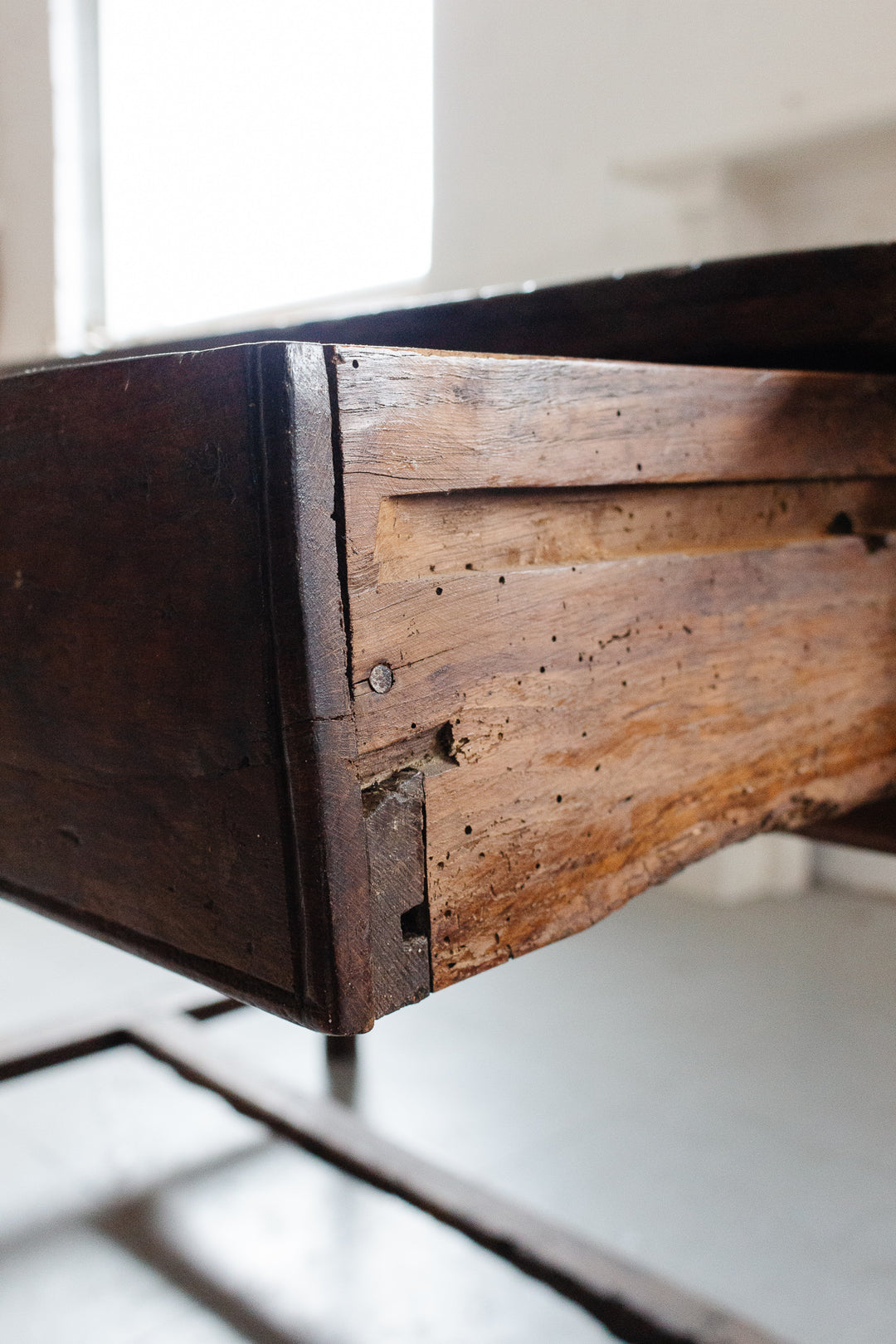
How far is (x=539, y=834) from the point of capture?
0.67 metres

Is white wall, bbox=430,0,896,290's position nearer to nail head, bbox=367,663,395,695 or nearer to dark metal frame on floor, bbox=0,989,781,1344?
dark metal frame on floor, bbox=0,989,781,1344

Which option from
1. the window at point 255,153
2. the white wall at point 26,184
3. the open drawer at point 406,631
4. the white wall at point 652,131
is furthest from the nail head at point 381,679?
the white wall at point 26,184

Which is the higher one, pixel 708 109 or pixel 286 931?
pixel 708 109

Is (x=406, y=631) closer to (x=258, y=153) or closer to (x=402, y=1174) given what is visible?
(x=402, y=1174)

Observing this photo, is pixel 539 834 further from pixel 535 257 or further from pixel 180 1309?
pixel 535 257

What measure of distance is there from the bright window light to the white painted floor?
2.10 meters

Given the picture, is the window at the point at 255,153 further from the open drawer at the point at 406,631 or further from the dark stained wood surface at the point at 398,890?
the dark stained wood surface at the point at 398,890

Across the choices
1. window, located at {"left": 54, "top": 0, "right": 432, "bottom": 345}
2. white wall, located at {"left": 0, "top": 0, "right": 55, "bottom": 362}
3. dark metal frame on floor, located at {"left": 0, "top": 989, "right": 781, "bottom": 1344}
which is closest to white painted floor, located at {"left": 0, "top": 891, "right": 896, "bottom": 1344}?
dark metal frame on floor, located at {"left": 0, "top": 989, "right": 781, "bottom": 1344}

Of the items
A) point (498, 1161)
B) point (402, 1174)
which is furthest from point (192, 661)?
point (498, 1161)

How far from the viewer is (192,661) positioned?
1.89 ft

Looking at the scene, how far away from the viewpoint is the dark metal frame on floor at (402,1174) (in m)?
1.04

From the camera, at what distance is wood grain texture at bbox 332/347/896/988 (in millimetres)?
582

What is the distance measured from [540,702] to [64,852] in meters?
0.28

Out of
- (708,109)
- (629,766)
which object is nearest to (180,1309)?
(629,766)
